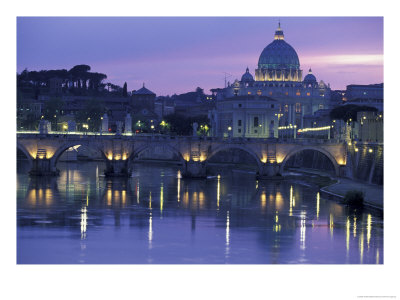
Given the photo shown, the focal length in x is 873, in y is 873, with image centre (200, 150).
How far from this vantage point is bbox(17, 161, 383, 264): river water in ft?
113

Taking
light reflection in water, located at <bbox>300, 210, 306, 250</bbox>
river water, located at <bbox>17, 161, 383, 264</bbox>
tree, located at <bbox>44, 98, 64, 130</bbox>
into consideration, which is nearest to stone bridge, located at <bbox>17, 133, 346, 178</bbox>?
river water, located at <bbox>17, 161, 383, 264</bbox>

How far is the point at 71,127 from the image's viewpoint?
75.1 m

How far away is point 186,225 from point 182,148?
94.1 ft

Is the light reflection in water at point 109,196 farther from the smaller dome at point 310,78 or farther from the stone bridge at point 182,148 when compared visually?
the smaller dome at point 310,78

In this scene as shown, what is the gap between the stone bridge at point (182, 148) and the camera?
6800cm

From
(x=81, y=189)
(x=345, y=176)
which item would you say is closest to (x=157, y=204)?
(x=81, y=189)

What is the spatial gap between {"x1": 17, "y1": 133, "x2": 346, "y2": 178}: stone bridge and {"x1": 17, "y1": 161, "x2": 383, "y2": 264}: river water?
4621 millimetres

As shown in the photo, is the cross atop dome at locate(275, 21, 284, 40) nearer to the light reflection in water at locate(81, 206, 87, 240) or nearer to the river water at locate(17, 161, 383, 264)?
the river water at locate(17, 161, 383, 264)

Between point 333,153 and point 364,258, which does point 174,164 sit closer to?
point 333,153

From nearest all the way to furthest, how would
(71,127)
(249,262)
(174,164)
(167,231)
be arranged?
(249,262)
(167,231)
(71,127)
(174,164)

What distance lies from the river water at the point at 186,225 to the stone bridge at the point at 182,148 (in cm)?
462

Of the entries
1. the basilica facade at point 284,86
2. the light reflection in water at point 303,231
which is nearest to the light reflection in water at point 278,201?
the light reflection in water at point 303,231

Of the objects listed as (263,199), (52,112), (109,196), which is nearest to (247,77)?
(52,112)
